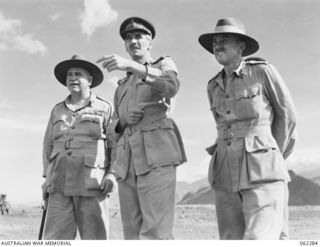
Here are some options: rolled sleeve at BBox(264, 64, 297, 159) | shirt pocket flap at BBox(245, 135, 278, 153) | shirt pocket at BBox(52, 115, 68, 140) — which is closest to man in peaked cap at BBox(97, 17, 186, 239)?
shirt pocket flap at BBox(245, 135, 278, 153)

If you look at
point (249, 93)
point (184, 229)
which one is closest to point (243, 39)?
point (249, 93)

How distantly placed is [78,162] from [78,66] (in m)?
1.07

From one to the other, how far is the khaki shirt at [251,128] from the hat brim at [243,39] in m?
0.19

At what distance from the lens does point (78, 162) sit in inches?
193

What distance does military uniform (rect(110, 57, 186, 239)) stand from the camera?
379 cm

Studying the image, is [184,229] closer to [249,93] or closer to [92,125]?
[92,125]

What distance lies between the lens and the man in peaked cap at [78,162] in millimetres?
4812

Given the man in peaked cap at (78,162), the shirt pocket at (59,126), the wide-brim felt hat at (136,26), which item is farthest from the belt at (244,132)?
the shirt pocket at (59,126)

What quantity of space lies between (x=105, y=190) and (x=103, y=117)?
2.69 feet

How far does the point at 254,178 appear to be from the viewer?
11.4ft

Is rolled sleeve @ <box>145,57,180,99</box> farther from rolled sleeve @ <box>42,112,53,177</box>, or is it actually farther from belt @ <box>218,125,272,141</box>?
rolled sleeve @ <box>42,112,53,177</box>

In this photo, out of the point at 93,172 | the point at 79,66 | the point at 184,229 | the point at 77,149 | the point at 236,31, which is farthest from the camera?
the point at 184,229

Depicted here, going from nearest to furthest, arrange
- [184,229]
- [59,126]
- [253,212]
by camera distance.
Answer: [253,212], [59,126], [184,229]

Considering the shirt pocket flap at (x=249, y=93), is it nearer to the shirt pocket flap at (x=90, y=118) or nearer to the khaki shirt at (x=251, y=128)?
the khaki shirt at (x=251, y=128)
